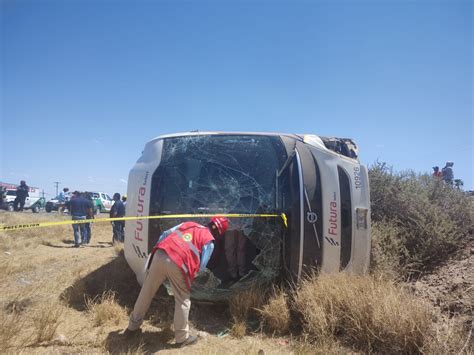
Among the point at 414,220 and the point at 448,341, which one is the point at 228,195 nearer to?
the point at 448,341

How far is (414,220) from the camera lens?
5305mm

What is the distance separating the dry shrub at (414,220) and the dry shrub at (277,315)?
5.20 ft

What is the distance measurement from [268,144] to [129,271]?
2.99m

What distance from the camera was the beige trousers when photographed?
345 centimetres

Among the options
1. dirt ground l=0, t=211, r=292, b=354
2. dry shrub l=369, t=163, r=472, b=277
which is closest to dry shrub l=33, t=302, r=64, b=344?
dirt ground l=0, t=211, r=292, b=354

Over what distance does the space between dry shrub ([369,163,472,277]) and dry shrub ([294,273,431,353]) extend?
115cm

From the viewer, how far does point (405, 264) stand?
4.92 metres

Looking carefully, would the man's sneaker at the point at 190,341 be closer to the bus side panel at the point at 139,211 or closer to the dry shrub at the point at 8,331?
the bus side panel at the point at 139,211

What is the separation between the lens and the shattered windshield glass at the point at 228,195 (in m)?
4.26

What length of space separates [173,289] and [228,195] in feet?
4.55

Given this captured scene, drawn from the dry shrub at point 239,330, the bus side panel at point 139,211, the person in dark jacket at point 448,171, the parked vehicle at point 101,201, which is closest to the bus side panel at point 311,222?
the dry shrub at point 239,330

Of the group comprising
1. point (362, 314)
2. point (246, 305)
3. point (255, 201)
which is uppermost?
point (255, 201)

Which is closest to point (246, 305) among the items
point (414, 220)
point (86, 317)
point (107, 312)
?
point (107, 312)

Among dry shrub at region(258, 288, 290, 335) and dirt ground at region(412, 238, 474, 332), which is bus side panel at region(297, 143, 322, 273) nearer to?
dry shrub at region(258, 288, 290, 335)
